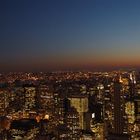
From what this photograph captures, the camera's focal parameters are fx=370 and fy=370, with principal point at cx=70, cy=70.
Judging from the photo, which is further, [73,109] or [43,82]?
[43,82]

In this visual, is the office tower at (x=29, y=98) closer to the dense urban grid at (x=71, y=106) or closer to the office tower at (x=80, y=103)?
the dense urban grid at (x=71, y=106)

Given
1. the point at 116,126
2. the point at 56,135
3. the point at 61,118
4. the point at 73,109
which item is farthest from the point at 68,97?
the point at 56,135

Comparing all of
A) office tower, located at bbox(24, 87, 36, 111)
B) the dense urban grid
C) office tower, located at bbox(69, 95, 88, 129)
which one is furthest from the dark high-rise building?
office tower, located at bbox(24, 87, 36, 111)

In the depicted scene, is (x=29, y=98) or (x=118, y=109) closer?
(x=118, y=109)

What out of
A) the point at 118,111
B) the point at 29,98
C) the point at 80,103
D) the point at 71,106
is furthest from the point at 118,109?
the point at 29,98

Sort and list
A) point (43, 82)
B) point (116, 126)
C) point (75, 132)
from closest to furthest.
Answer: point (75, 132), point (116, 126), point (43, 82)

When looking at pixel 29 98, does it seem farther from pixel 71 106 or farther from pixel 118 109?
pixel 118 109

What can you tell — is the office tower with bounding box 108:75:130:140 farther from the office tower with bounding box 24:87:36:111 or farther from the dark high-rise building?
the office tower with bounding box 24:87:36:111

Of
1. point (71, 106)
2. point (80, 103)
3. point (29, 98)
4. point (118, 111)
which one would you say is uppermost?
point (29, 98)

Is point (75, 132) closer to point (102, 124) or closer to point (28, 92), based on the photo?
point (102, 124)
